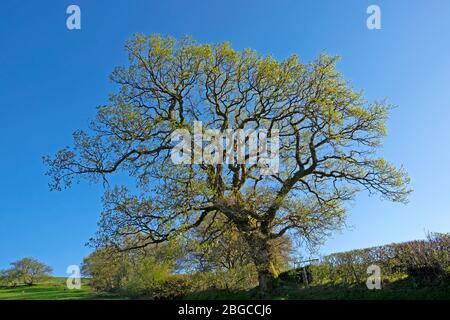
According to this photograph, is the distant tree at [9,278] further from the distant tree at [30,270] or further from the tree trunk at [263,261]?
the tree trunk at [263,261]

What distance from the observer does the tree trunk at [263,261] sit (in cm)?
1952

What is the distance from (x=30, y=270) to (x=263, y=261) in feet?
192

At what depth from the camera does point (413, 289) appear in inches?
547

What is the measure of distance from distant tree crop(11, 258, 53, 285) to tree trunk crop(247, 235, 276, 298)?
5628cm

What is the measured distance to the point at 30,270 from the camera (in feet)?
215

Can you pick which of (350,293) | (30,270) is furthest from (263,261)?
(30,270)

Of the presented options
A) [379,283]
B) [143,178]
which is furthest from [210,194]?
[379,283]

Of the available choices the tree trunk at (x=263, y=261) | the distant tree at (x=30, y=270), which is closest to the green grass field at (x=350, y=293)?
the tree trunk at (x=263, y=261)

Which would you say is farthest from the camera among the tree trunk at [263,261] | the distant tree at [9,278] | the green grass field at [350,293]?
the distant tree at [9,278]

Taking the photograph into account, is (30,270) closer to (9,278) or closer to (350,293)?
(9,278)

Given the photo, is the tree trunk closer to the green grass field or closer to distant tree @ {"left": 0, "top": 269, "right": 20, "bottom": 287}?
the green grass field

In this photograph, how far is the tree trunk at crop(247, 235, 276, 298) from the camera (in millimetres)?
19516

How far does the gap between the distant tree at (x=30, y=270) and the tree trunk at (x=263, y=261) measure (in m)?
56.3
